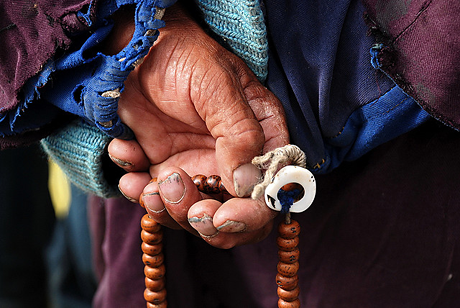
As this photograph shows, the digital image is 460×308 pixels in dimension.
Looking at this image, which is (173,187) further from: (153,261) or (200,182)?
(153,261)

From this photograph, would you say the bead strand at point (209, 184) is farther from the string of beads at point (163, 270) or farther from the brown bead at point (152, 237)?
the brown bead at point (152, 237)

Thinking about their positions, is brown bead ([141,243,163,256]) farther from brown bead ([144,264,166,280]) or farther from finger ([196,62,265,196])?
finger ([196,62,265,196])

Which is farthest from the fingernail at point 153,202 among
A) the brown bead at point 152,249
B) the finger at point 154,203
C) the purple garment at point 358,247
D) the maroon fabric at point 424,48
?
the maroon fabric at point 424,48

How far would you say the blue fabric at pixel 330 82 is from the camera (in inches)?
21.2

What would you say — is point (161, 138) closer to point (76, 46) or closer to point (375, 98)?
point (76, 46)

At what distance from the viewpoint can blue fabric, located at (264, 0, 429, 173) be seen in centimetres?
54

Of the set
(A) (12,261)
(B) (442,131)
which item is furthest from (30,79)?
(A) (12,261)

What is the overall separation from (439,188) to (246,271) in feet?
1.22

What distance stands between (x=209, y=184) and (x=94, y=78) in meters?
0.20

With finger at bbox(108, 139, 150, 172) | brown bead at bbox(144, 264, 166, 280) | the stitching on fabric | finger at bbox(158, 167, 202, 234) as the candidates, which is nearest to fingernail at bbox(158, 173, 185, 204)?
finger at bbox(158, 167, 202, 234)

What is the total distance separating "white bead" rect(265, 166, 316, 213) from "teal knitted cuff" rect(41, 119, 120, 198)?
0.87 feet

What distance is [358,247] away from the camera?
0.72 metres

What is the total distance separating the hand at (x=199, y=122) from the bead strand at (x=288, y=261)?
27 mm

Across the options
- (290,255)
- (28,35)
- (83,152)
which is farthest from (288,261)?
(28,35)
